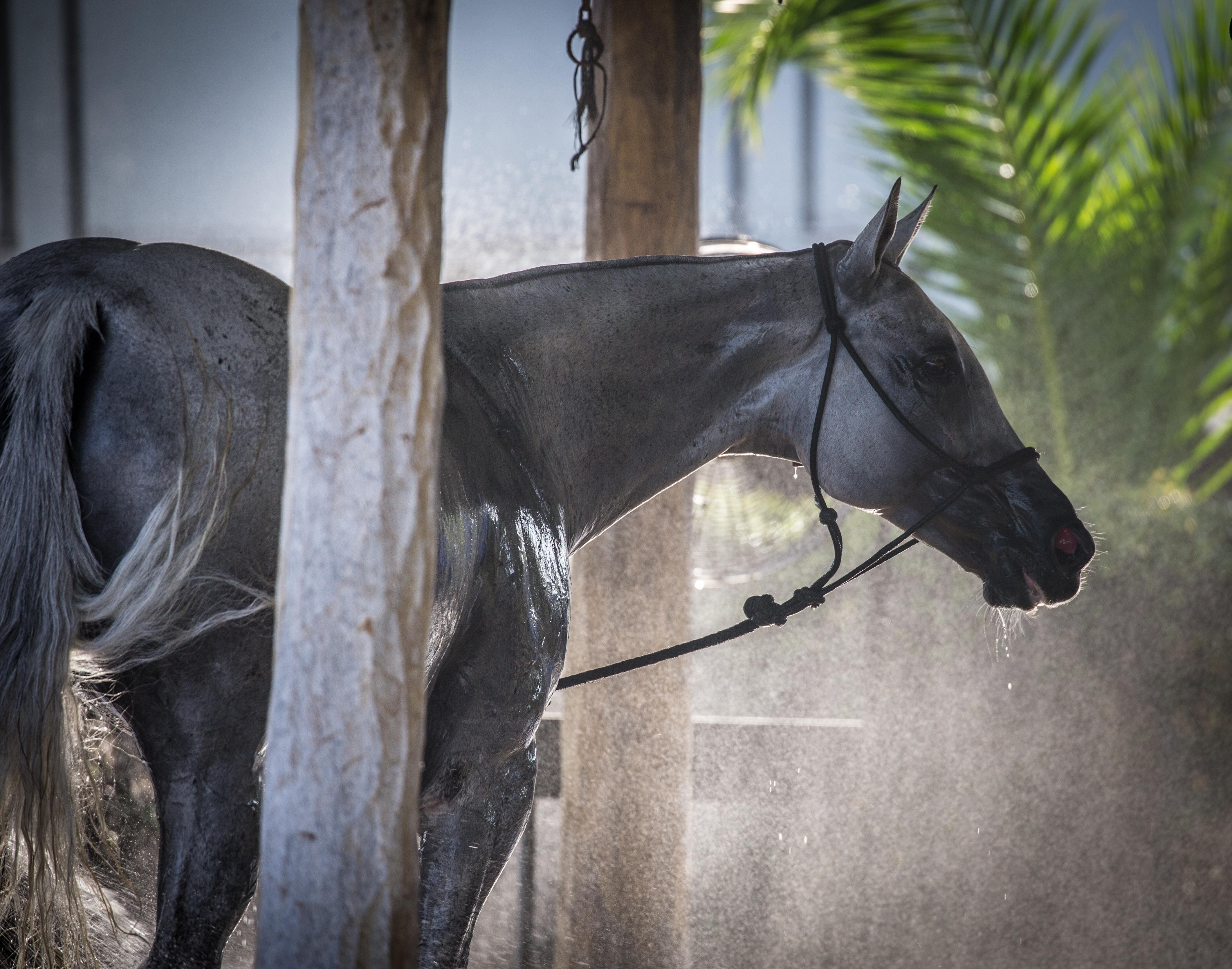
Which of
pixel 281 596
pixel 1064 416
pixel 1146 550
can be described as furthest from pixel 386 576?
pixel 1064 416

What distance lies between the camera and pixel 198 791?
3.17 feet

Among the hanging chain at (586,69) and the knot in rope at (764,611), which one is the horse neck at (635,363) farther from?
the hanging chain at (586,69)

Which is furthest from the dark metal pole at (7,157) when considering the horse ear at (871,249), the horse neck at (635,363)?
the horse ear at (871,249)

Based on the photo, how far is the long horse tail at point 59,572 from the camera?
0.90 metres

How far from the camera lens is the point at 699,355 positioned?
4.89ft


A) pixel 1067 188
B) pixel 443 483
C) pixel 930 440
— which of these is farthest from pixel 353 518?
pixel 1067 188

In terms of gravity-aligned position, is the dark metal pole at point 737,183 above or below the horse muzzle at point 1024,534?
above

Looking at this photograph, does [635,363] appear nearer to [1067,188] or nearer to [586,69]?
[586,69]

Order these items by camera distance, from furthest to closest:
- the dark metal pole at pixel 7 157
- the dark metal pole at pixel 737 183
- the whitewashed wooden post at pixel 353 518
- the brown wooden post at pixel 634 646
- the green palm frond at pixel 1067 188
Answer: the dark metal pole at pixel 737 183 < the dark metal pole at pixel 7 157 < the green palm frond at pixel 1067 188 < the brown wooden post at pixel 634 646 < the whitewashed wooden post at pixel 353 518

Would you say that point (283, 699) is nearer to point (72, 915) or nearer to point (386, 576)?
point (386, 576)

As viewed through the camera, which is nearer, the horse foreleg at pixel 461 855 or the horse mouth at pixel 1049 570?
the horse foreleg at pixel 461 855

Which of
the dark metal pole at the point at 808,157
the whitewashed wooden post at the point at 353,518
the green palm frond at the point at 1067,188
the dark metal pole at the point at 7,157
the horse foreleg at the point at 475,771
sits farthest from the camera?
the dark metal pole at the point at 808,157

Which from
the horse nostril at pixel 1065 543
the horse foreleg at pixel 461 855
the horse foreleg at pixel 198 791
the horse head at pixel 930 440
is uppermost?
the horse head at pixel 930 440

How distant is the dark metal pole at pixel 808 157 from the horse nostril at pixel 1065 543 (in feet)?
17.7
